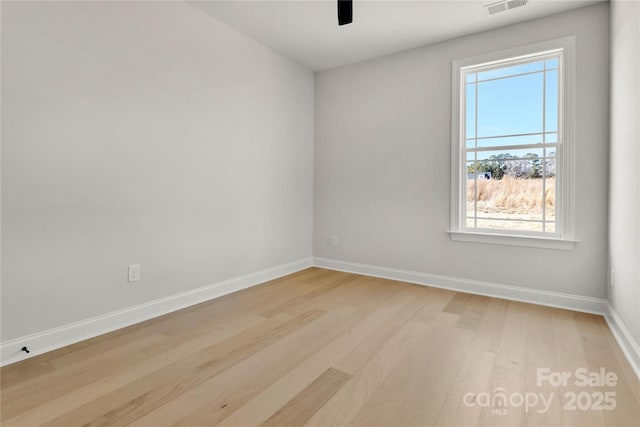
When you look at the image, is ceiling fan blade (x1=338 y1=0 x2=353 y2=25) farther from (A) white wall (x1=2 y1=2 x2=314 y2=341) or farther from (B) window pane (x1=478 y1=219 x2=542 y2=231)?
(B) window pane (x1=478 y1=219 x2=542 y2=231)

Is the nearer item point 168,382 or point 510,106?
point 168,382

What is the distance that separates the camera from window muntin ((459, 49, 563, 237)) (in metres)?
3.01

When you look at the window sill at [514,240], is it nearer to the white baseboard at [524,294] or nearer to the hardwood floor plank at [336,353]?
the white baseboard at [524,294]

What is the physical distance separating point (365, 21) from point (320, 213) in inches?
90.3

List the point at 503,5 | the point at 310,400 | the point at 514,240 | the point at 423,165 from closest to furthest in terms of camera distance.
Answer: the point at 310,400 < the point at 503,5 < the point at 514,240 < the point at 423,165

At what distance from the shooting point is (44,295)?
210 centimetres

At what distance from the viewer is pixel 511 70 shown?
3.20 meters

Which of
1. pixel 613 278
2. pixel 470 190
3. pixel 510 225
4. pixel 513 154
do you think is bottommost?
pixel 613 278

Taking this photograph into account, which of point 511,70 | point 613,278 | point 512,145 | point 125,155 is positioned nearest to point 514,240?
point 613,278

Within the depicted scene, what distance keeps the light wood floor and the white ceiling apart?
2611 millimetres

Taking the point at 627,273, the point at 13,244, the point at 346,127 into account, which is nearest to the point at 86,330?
the point at 13,244

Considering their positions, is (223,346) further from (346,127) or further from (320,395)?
(346,127)

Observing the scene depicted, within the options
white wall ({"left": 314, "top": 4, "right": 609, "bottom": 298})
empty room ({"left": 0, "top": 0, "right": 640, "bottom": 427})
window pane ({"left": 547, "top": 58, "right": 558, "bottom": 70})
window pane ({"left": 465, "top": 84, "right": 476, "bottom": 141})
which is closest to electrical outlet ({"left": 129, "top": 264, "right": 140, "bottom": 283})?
empty room ({"left": 0, "top": 0, "right": 640, "bottom": 427})

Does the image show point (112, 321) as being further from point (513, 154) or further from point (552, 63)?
point (552, 63)
